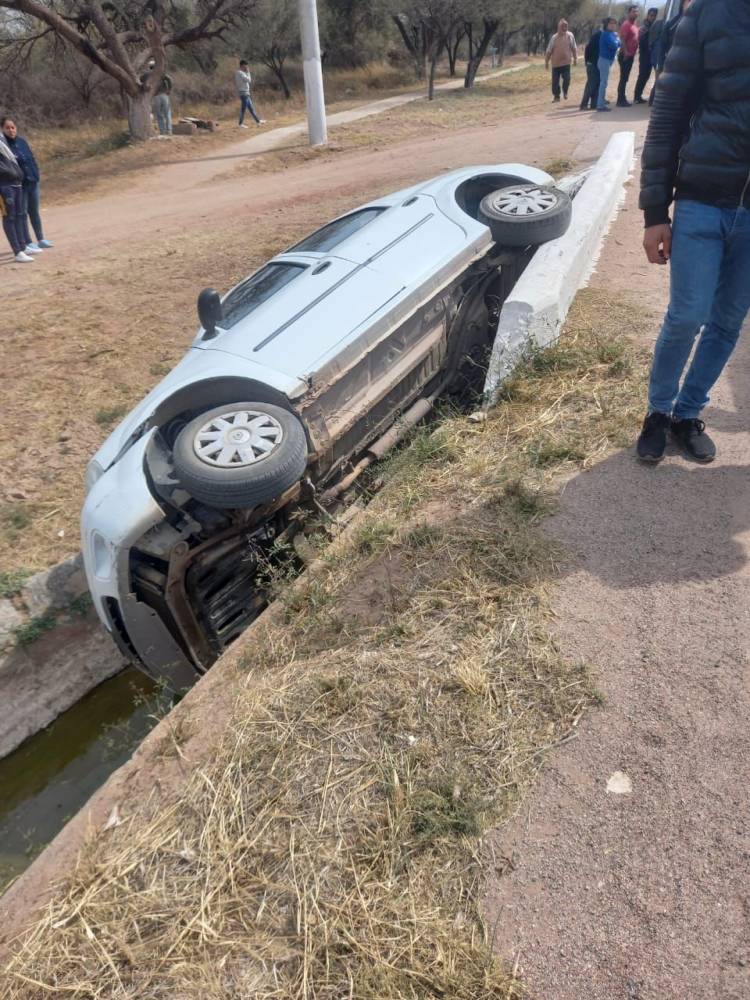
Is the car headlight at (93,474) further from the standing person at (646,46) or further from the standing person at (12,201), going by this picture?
the standing person at (646,46)

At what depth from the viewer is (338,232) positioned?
207 inches

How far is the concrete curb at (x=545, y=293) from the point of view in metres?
4.73

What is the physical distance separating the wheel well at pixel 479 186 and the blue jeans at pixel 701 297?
286 cm

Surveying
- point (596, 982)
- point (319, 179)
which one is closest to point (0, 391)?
point (596, 982)

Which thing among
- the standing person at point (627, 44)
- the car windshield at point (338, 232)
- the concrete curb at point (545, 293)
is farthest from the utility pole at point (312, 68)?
the car windshield at point (338, 232)

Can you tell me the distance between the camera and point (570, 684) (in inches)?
104

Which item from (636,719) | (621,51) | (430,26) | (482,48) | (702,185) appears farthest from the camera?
(482,48)

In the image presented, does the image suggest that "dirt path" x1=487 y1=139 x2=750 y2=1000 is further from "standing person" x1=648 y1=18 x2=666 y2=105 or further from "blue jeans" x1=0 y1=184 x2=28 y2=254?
"standing person" x1=648 y1=18 x2=666 y2=105

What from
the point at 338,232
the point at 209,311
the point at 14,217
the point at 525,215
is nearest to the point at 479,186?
the point at 525,215

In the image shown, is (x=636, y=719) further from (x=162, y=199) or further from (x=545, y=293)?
(x=162, y=199)

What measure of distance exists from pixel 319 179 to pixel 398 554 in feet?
39.4

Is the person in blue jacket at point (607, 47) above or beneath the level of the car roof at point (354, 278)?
above

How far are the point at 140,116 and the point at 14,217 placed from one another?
10.3 m

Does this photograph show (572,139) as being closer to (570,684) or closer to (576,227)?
(576,227)
